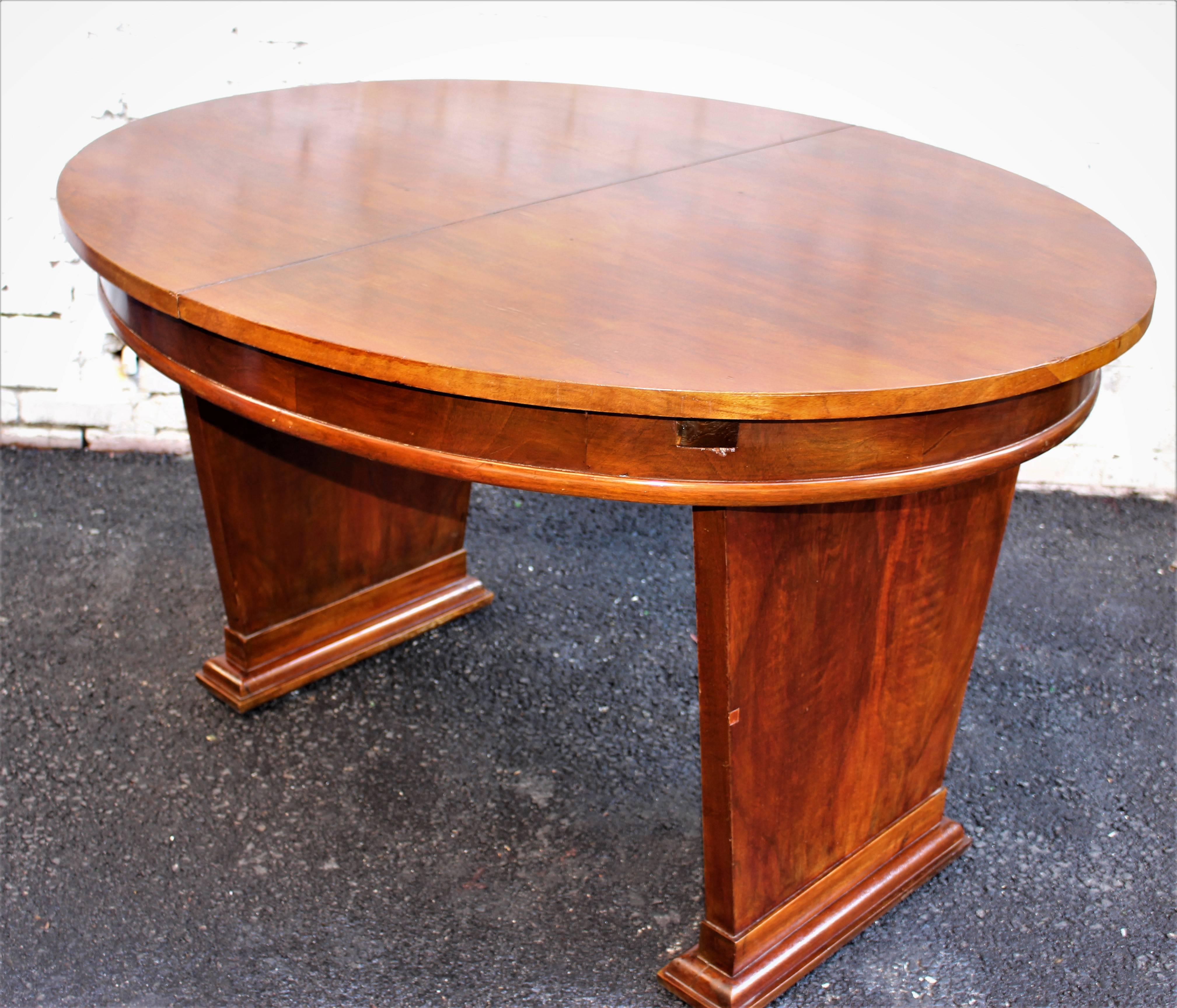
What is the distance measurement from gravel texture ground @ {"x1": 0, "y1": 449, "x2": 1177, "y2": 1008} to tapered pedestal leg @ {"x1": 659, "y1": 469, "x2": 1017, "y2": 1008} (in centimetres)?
8

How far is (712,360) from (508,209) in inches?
21.4

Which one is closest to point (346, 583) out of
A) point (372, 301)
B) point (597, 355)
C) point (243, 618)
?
point (243, 618)

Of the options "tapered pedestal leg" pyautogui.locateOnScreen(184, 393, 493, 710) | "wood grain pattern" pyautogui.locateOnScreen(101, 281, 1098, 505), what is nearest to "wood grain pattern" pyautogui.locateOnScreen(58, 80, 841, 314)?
"wood grain pattern" pyautogui.locateOnScreen(101, 281, 1098, 505)

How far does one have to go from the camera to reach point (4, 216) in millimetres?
2748

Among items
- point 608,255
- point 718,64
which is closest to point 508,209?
point 608,255

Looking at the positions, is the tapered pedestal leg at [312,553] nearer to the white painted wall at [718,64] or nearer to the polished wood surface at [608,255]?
the polished wood surface at [608,255]

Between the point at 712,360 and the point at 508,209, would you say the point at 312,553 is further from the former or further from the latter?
the point at 712,360

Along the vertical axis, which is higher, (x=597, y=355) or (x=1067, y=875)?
(x=597, y=355)

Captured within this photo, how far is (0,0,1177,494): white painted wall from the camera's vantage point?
262 cm

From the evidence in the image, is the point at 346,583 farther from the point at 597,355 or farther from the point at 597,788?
the point at 597,355

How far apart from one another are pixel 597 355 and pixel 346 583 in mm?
1233

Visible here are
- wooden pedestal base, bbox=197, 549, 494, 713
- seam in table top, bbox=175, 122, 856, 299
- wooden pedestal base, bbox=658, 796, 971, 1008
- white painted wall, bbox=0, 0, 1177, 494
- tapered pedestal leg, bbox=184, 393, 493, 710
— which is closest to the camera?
seam in table top, bbox=175, 122, 856, 299

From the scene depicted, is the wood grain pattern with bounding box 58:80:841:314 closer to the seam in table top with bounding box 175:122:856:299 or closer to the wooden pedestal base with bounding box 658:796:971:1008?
the seam in table top with bounding box 175:122:856:299

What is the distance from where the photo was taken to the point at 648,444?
1.18m
